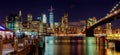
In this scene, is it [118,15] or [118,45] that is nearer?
[118,45]

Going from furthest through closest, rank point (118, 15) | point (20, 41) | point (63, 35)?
1. point (63, 35)
2. point (118, 15)
3. point (20, 41)

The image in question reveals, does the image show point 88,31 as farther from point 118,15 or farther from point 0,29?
point 0,29

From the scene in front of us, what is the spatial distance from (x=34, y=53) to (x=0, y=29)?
5.49 metres

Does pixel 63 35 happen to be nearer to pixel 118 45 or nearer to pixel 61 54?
pixel 118 45

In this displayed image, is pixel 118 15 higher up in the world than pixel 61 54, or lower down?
higher up

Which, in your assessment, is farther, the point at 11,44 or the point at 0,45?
the point at 11,44

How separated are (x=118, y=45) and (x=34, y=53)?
28.7 metres

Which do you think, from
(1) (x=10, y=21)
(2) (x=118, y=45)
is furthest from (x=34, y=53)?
(1) (x=10, y=21)

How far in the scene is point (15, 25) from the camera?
254ft

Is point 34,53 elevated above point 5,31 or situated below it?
below

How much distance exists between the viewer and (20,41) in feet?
89.4

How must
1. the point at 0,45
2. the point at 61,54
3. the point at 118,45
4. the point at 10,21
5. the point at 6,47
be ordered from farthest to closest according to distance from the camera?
the point at 10,21 → the point at 118,45 → the point at 61,54 → the point at 6,47 → the point at 0,45

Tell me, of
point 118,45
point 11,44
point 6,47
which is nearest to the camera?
point 6,47

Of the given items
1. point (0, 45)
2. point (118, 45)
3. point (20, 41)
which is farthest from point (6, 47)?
point (118, 45)
